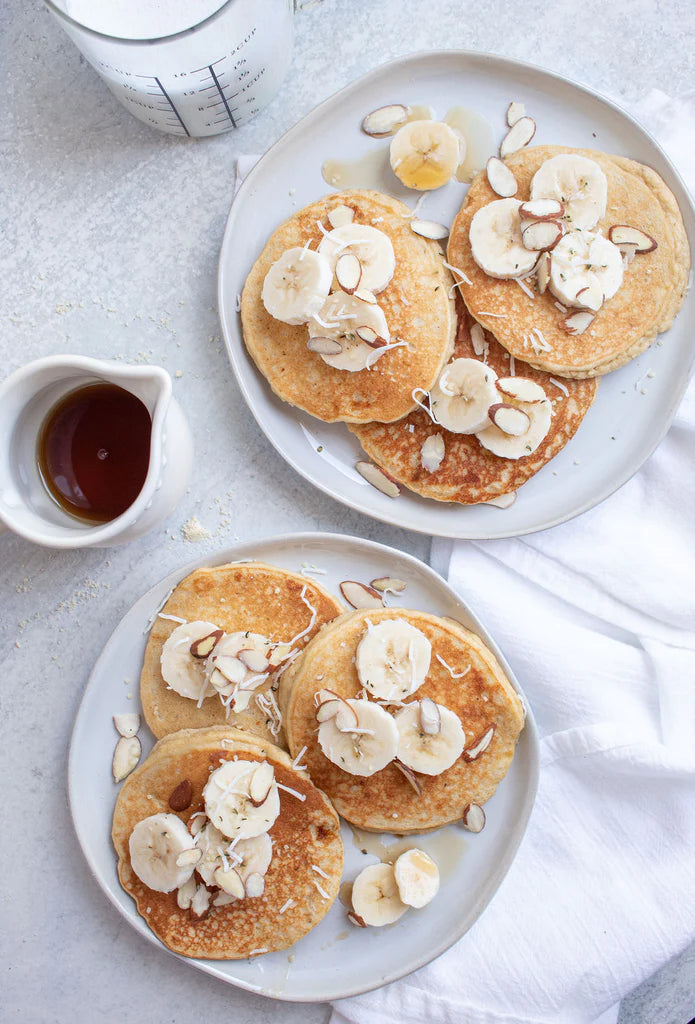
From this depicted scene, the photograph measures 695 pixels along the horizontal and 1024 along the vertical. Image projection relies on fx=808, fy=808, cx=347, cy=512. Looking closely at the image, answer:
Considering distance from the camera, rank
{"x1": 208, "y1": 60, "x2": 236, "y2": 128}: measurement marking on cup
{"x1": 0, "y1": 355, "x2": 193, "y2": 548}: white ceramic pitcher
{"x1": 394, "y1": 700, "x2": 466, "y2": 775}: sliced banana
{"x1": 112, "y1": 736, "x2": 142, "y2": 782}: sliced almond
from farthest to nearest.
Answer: {"x1": 112, "y1": 736, "x2": 142, "y2": 782}: sliced almond → {"x1": 394, "y1": 700, "x2": 466, "y2": 775}: sliced banana → {"x1": 208, "y1": 60, "x2": 236, "y2": 128}: measurement marking on cup → {"x1": 0, "y1": 355, "x2": 193, "y2": 548}: white ceramic pitcher

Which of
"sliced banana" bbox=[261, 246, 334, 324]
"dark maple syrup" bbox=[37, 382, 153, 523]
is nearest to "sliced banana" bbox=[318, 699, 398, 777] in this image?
"dark maple syrup" bbox=[37, 382, 153, 523]

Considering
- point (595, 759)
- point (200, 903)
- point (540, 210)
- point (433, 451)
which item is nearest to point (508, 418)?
point (433, 451)

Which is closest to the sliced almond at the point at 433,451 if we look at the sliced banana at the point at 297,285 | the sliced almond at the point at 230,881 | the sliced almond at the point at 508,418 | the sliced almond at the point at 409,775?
the sliced almond at the point at 508,418

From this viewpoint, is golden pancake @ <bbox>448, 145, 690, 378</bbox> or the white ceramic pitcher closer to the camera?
the white ceramic pitcher

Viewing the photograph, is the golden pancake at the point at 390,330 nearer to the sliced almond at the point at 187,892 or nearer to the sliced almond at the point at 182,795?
the sliced almond at the point at 182,795

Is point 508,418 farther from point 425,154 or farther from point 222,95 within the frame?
point 222,95

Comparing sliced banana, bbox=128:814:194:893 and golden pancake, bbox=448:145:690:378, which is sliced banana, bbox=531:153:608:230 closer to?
golden pancake, bbox=448:145:690:378
